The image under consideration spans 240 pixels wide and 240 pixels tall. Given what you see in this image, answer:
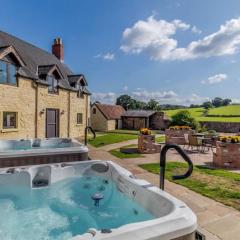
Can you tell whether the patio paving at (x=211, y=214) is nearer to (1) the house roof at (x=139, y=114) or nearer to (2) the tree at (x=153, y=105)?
(1) the house roof at (x=139, y=114)

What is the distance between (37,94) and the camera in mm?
17438

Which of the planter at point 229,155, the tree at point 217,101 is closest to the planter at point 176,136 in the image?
the planter at point 229,155

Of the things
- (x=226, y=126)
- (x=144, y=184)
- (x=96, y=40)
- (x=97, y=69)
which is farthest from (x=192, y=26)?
(x=226, y=126)

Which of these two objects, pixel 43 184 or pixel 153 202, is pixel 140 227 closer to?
pixel 153 202

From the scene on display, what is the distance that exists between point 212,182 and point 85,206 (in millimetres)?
3941

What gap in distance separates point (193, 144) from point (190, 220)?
1146cm

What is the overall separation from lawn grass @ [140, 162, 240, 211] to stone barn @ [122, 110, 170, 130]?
27.8m

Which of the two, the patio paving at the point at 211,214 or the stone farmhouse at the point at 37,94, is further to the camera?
the stone farmhouse at the point at 37,94

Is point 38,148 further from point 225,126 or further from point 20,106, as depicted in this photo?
point 225,126

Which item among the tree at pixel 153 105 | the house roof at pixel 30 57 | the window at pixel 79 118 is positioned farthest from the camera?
the tree at pixel 153 105

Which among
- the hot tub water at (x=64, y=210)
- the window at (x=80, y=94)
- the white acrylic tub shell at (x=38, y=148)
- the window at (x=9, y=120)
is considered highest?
the window at (x=80, y=94)

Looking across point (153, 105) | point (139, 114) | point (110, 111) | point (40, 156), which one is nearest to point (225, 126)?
point (139, 114)

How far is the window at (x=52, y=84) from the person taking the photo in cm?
Answer: 1892

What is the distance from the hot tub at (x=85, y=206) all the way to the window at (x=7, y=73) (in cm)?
967
